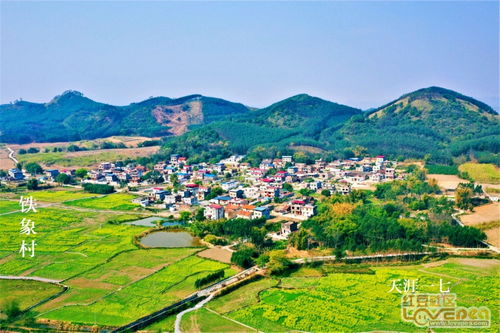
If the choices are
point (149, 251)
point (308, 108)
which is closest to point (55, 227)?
point (149, 251)

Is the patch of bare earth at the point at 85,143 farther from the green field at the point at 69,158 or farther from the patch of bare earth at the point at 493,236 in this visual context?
the patch of bare earth at the point at 493,236

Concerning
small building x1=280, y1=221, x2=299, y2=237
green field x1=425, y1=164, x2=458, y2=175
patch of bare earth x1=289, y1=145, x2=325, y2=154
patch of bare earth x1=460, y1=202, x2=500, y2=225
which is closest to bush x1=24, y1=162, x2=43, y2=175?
patch of bare earth x1=289, y1=145, x2=325, y2=154

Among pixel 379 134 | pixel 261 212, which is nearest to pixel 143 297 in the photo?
pixel 261 212

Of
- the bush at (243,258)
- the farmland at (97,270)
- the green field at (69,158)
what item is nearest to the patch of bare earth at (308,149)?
the green field at (69,158)

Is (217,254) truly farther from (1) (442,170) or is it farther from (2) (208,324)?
(1) (442,170)

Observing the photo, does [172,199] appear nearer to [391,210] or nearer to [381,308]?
[391,210]
